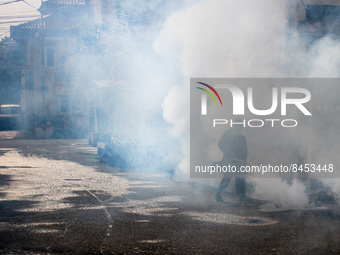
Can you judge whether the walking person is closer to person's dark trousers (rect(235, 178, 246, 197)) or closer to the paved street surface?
person's dark trousers (rect(235, 178, 246, 197))

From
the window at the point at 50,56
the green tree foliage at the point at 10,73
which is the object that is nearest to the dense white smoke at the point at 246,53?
the window at the point at 50,56

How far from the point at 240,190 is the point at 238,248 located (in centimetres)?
340

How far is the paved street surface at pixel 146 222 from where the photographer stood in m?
5.87

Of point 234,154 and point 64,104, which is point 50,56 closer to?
point 64,104

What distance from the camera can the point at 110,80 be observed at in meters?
21.7

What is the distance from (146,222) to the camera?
7.21 metres

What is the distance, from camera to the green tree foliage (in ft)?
166

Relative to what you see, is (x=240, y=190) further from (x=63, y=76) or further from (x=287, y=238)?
(x=63, y=76)

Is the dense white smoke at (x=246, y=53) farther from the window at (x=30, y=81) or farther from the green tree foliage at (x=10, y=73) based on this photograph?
the green tree foliage at (x=10, y=73)

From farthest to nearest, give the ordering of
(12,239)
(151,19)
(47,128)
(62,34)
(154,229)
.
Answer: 1. (62,34)
2. (47,128)
3. (151,19)
4. (154,229)
5. (12,239)

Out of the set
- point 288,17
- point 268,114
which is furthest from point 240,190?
point 288,17

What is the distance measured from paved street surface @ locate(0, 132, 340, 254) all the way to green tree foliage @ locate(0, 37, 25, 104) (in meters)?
39.3

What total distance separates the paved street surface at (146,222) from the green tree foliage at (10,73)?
39.3 meters

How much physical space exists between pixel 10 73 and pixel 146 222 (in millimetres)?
50128
